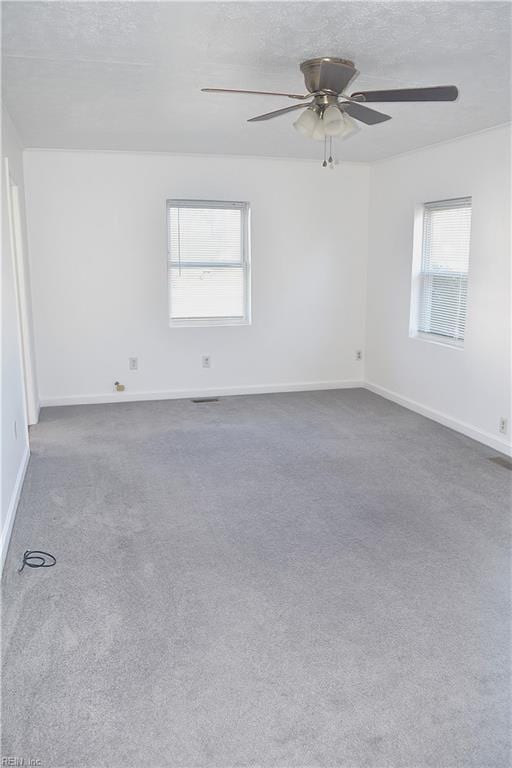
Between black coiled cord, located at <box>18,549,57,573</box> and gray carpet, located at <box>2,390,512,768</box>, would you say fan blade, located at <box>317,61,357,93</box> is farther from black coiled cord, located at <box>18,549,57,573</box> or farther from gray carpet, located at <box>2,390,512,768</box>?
black coiled cord, located at <box>18,549,57,573</box>

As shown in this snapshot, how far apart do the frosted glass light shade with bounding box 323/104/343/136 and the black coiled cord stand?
103 inches

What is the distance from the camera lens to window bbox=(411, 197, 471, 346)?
203 inches

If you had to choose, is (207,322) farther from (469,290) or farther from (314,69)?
(314,69)

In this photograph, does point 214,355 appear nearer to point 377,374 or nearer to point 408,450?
point 377,374

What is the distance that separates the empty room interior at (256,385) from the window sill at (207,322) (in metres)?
0.03

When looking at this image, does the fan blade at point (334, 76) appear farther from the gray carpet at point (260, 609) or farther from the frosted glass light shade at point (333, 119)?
the gray carpet at point (260, 609)

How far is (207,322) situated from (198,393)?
0.76 metres

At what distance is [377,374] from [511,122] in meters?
2.94

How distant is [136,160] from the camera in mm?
5785

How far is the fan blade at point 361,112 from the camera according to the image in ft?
9.85

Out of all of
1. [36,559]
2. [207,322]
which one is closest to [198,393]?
[207,322]

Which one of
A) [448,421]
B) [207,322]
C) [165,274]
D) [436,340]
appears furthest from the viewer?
[207,322]

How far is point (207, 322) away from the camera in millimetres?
6332

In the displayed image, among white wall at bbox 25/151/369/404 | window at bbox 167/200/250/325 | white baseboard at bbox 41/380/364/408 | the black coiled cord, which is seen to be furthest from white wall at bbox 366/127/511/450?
the black coiled cord
